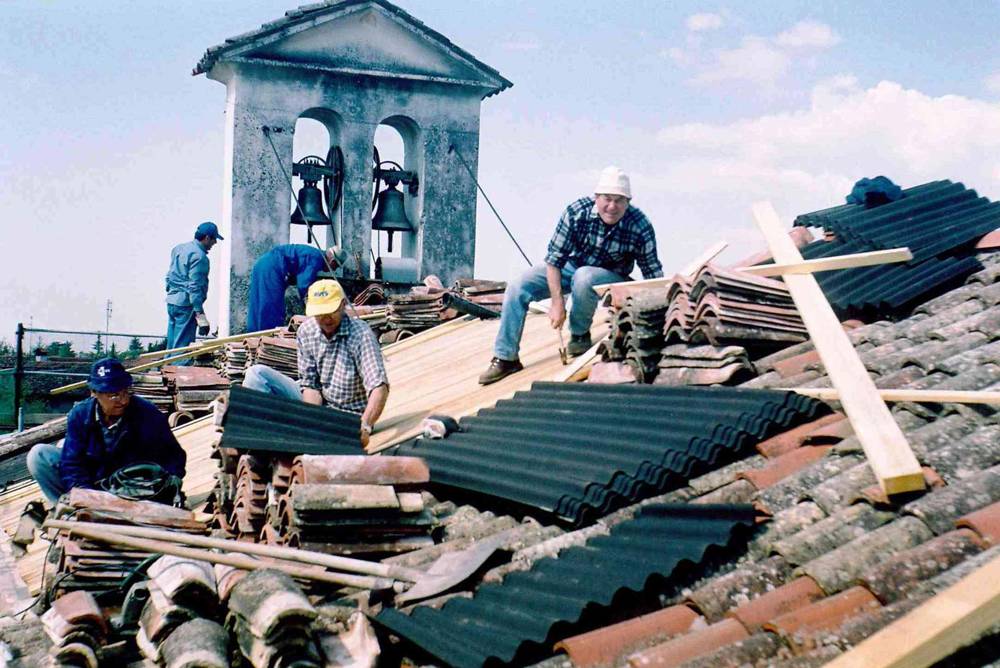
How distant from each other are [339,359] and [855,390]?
419 centimetres

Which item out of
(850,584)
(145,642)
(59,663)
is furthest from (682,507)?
(59,663)

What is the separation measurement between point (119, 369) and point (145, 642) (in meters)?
3.63

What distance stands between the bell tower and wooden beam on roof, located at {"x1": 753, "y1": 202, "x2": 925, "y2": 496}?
32.1 ft

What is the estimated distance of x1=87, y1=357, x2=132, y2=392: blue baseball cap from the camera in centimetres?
762

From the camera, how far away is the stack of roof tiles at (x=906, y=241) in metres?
6.65

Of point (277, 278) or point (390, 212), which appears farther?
point (390, 212)

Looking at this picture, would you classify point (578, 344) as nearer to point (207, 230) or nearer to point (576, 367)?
point (576, 367)

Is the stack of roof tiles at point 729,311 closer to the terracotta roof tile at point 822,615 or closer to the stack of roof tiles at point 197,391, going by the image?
the terracotta roof tile at point 822,615

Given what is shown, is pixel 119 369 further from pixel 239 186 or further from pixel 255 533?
pixel 239 186

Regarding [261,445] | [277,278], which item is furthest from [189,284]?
[261,445]

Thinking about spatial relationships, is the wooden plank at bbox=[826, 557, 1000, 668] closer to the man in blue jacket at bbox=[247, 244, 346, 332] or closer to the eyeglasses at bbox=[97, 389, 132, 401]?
the eyeglasses at bbox=[97, 389, 132, 401]

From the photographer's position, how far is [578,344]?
28.2 ft

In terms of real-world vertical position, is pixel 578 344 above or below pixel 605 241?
below

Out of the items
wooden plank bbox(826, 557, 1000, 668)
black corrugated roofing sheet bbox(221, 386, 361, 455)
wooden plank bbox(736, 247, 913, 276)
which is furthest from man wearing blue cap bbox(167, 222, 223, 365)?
wooden plank bbox(826, 557, 1000, 668)
